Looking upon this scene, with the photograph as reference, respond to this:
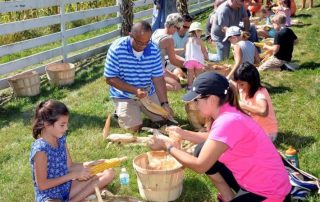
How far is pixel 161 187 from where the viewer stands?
396 centimetres

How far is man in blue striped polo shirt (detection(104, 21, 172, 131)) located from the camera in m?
5.89

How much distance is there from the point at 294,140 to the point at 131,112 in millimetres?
2133

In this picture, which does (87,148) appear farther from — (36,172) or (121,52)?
(36,172)

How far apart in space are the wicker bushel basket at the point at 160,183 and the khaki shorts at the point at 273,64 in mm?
5010

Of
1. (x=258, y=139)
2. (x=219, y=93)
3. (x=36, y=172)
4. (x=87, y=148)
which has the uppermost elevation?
(x=219, y=93)

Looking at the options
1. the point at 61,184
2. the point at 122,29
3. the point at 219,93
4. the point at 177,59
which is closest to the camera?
the point at 219,93

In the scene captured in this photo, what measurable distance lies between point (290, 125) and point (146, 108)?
193cm

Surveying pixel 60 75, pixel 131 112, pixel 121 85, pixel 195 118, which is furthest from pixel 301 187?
pixel 60 75

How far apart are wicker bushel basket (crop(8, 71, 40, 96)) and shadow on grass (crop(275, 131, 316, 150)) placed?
4.51m

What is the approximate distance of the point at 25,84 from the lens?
7793 millimetres

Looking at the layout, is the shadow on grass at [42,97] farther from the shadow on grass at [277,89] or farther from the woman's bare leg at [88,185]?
the shadow on grass at [277,89]

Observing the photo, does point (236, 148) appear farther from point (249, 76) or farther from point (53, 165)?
point (249, 76)

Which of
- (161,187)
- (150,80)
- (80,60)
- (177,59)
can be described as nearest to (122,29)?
(80,60)

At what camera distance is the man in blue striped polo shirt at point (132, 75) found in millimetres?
5887
